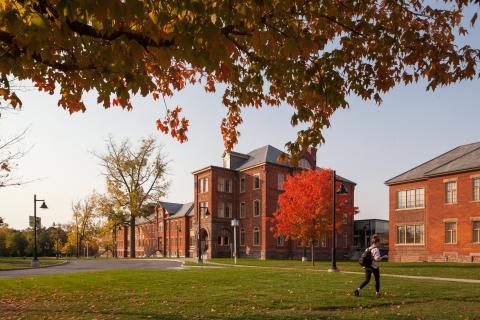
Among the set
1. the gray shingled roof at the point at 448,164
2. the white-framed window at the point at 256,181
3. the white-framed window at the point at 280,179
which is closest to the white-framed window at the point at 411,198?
the gray shingled roof at the point at 448,164

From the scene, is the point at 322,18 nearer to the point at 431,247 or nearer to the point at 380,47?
the point at 380,47

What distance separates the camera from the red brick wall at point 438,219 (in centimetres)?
3350

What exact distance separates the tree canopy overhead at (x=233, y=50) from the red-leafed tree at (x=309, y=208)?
84.7 ft

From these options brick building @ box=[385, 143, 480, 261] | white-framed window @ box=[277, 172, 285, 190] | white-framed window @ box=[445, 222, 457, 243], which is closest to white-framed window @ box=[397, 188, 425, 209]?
brick building @ box=[385, 143, 480, 261]

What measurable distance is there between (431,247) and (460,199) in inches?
190

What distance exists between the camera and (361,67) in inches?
360

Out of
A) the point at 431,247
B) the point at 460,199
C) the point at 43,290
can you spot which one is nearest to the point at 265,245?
the point at 431,247

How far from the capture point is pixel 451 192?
1387 inches

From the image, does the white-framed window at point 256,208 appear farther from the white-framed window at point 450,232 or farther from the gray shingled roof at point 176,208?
the white-framed window at point 450,232

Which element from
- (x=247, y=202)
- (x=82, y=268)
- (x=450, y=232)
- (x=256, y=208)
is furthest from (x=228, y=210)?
(x=450, y=232)

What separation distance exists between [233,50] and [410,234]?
36745 mm

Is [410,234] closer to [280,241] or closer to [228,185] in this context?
[280,241]

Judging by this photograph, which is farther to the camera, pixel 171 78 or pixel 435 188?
pixel 435 188

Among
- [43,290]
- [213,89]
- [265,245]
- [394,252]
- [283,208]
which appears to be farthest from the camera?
[265,245]
